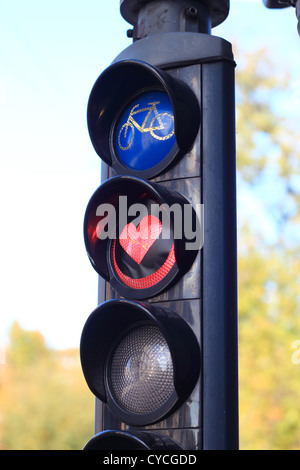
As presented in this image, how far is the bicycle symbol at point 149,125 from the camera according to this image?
2.27 meters

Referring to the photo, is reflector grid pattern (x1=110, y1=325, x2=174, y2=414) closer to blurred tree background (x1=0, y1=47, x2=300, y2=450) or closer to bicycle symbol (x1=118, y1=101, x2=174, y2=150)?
bicycle symbol (x1=118, y1=101, x2=174, y2=150)

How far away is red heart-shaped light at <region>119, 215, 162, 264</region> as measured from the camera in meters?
2.12

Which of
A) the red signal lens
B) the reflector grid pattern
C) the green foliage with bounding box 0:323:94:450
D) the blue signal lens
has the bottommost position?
the green foliage with bounding box 0:323:94:450

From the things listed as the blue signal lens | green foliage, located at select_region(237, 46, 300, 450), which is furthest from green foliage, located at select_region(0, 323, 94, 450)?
the blue signal lens

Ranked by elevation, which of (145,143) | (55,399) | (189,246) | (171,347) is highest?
(145,143)

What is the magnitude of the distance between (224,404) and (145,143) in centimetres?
→ 82

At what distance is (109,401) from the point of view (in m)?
2.13

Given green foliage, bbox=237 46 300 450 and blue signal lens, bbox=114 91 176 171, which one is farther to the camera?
green foliage, bbox=237 46 300 450

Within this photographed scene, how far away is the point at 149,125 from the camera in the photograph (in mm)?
2314

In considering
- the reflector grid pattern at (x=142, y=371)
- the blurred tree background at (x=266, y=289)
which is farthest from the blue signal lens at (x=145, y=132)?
the blurred tree background at (x=266, y=289)

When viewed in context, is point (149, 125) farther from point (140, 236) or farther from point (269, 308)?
point (269, 308)

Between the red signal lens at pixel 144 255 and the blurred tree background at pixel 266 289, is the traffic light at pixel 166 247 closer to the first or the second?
the red signal lens at pixel 144 255
